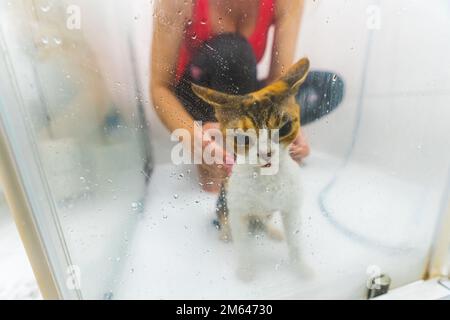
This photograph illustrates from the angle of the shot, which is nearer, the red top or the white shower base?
the red top

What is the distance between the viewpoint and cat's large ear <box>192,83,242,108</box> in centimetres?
42

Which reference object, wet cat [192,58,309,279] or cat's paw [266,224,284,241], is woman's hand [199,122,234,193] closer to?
wet cat [192,58,309,279]

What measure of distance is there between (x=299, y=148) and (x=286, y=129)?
5 cm

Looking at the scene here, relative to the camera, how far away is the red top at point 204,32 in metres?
0.40

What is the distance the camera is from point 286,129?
1.51ft

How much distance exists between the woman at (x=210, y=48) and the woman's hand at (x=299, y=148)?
0.11m

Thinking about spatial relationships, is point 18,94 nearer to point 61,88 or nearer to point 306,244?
point 61,88

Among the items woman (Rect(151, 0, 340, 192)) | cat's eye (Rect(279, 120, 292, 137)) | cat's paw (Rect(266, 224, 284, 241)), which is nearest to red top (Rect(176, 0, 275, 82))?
woman (Rect(151, 0, 340, 192))

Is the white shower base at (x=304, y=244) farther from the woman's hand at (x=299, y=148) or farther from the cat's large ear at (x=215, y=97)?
the cat's large ear at (x=215, y=97)

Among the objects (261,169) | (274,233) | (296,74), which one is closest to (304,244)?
(274,233)
